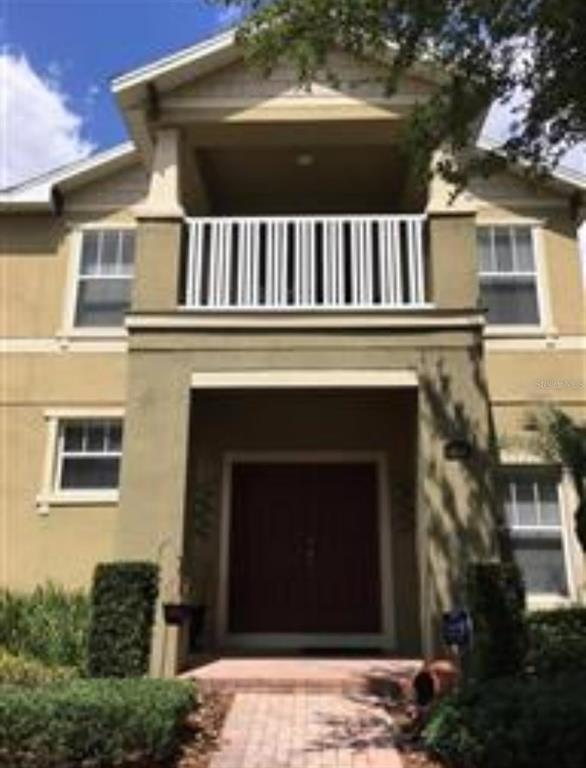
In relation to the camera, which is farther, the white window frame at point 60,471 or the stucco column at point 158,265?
the white window frame at point 60,471

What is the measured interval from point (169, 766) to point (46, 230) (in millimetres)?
10702

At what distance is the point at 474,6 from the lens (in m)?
8.78

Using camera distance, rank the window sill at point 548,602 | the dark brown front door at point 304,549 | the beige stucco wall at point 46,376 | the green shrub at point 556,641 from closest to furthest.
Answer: the green shrub at point 556,641 < the window sill at point 548,602 < the dark brown front door at point 304,549 < the beige stucco wall at point 46,376

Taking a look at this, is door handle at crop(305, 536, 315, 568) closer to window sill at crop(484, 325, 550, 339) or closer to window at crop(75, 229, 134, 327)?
window sill at crop(484, 325, 550, 339)

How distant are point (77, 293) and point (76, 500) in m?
3.55

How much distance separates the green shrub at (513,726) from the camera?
738 centimetres

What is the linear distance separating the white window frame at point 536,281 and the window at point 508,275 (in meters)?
0.02

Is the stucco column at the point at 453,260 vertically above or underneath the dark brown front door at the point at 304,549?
above

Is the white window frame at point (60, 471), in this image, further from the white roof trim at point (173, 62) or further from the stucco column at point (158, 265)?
the white roof trim at point (173, 62)

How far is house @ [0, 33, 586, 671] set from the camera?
1233 cm

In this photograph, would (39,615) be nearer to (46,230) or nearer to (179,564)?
(179,564)

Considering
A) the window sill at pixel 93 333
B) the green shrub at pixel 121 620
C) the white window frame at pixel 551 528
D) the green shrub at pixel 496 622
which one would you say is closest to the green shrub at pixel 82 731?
the green shrub at pixel 121 620

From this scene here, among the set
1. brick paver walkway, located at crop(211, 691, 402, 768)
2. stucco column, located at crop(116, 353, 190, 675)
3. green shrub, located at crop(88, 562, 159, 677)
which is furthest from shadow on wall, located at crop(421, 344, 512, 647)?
green shrub, located at crop(88, 562, 159, 677)

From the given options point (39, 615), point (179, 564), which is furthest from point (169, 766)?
point (39, 615)
